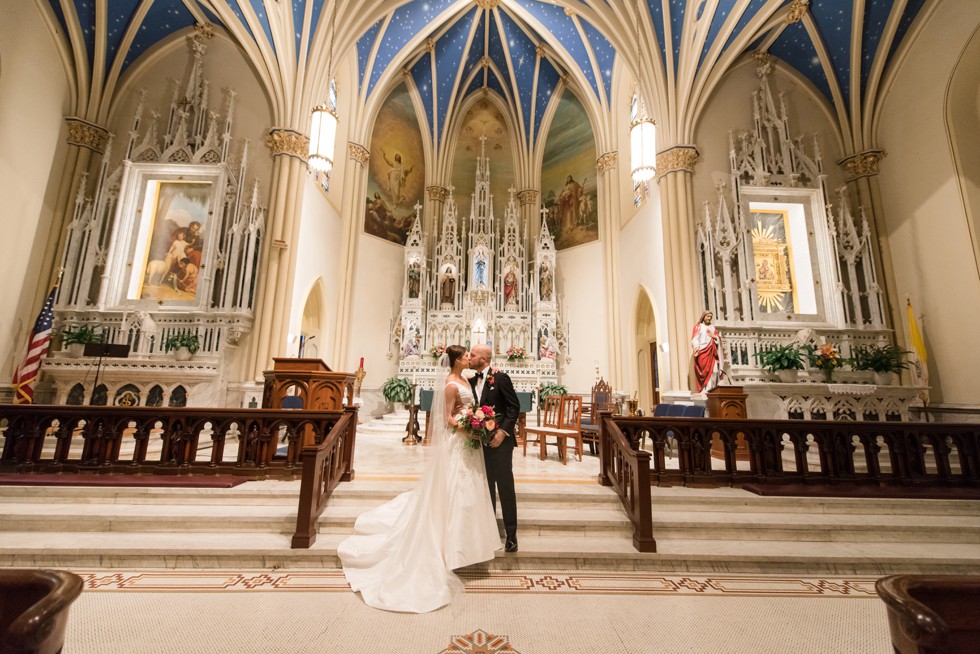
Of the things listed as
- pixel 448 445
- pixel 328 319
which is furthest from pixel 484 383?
pixel 328 319

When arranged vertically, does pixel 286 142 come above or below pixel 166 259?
above

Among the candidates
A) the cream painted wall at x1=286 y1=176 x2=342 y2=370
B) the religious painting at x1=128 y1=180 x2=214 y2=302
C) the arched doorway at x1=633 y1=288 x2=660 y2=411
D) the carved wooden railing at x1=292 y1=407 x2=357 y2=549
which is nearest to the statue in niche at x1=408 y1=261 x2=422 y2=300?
the cream painted wall at x1=286 y1=176 x2=342 y2=370

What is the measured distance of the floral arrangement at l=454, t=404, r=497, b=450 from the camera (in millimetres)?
3463

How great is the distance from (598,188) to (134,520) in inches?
565

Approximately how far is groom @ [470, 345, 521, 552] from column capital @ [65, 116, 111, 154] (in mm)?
11851

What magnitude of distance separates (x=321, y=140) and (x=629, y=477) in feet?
23.8

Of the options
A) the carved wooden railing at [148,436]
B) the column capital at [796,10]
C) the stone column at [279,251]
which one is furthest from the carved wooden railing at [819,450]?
the column capital at [796,10]

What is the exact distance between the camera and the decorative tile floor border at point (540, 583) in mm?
3137

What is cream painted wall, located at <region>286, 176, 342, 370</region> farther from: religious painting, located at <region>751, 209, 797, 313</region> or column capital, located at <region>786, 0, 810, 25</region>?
column capital, located at <region>786, 0, 810, 25</region>

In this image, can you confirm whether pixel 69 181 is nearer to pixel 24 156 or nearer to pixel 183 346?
pixel 24 156

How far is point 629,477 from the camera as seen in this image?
441 cm

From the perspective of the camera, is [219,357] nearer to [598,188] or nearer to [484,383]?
[484,383]

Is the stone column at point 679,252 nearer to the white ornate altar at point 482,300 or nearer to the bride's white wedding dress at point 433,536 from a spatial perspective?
the white ornate altar at point 482,300

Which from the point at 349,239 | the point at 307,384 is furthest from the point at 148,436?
the point at 349,239
